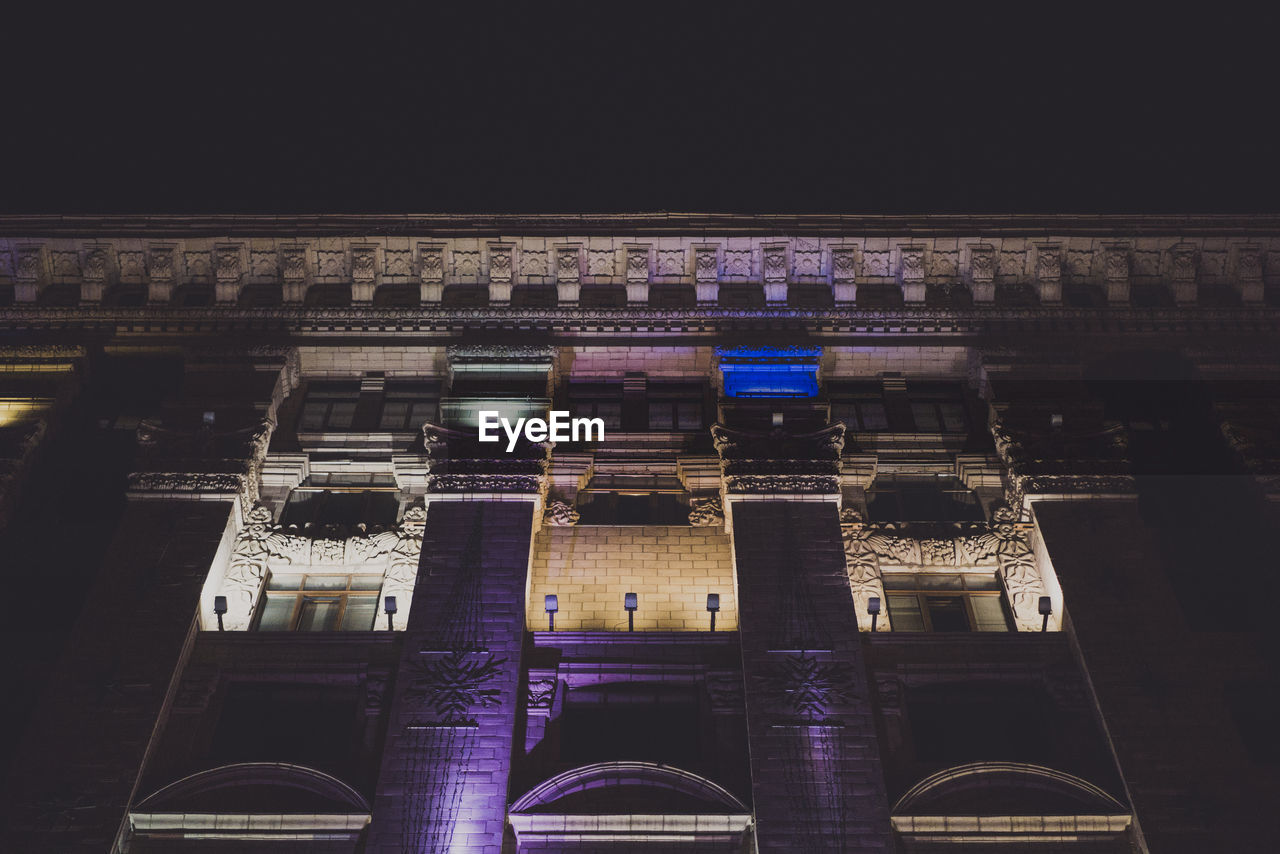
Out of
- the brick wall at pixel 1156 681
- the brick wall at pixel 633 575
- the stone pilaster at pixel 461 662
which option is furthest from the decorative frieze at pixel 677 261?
the brick wall at pixel 1156 681

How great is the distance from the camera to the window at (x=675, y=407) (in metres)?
33.8

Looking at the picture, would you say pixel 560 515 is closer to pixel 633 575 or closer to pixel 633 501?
pixel 633 501

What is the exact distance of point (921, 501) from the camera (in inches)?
1238

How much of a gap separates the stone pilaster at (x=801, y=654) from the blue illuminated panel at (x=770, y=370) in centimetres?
284

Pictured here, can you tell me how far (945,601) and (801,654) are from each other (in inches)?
208

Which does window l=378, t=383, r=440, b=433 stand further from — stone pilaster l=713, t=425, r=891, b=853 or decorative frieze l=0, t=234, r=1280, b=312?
stone pilaster l=713, t=425, r=891, b=853

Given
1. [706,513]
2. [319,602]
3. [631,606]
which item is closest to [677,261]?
[706,513]

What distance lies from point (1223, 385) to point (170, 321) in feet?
98.8

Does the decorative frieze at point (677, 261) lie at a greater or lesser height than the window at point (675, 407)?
greater

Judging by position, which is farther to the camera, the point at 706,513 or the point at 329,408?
the point at 329,408

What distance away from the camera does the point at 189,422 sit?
31.7m
